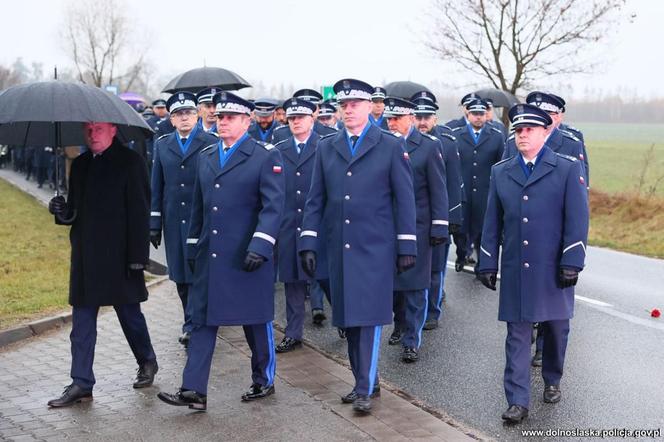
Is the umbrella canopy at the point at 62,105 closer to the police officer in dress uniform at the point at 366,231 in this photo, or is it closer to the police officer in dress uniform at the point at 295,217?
the police officer in dress uniform at the point at 366,231

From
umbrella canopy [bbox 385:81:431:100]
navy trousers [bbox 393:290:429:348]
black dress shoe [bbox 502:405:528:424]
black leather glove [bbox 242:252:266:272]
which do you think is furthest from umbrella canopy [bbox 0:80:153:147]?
umbrella canopy [bbox 385:81:431:100]

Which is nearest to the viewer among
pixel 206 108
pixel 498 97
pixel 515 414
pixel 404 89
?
pixel 515 414

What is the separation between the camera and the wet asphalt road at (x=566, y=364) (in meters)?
6.50

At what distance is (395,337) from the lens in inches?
344

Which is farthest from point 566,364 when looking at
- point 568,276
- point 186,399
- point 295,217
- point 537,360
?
point 186,399

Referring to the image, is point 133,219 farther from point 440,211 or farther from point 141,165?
point 440,211

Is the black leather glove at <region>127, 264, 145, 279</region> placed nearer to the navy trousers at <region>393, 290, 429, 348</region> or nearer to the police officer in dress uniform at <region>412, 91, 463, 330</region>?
the navy trousers at <region>393, 290, 429, 348</region>

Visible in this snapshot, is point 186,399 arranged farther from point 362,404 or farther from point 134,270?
point 362,404

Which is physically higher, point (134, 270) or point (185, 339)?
point (134, 270)

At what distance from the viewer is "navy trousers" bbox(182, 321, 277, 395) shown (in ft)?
21.3

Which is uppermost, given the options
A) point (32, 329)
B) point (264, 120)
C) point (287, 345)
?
point (264, 120)

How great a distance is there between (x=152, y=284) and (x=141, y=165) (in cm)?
472

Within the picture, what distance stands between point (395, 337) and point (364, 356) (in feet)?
6.97

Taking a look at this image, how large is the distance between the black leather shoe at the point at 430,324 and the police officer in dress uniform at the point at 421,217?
0.83 metres
